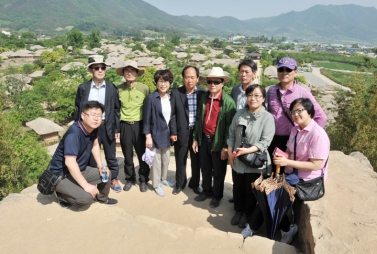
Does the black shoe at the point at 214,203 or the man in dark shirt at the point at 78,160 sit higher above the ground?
the man in dark shirt at the point at 78,160

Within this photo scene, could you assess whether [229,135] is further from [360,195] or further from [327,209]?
[360,195]

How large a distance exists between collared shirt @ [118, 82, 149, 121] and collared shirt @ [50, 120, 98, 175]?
0.63 meters

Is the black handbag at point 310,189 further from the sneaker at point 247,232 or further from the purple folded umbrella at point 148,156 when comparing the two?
the purple folded umbrella at point 148,156

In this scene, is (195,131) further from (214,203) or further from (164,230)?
(164,230)

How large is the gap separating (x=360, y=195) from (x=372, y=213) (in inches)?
14.2

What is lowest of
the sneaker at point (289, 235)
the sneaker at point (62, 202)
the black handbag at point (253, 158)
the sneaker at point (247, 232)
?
the sneaker at point (247, 232)

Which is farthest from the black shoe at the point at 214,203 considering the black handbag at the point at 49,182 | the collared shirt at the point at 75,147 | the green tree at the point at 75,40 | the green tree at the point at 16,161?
the green tree at the point at 75,40

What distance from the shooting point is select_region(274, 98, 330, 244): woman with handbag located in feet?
8.89

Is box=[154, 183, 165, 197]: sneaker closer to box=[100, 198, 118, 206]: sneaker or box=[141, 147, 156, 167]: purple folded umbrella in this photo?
box=[141, 147, 156, 167]: purple folded umbrella

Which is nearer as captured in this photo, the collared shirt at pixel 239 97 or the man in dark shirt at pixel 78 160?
the man in dark shirt at pixel 78 160

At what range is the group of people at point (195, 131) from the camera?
9.70 ft

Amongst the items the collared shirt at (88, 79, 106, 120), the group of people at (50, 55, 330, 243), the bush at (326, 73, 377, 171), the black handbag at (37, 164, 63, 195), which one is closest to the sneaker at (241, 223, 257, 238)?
the group of people at (50, 55, 330, 243)

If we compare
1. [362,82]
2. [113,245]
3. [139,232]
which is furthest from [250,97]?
[362,82]

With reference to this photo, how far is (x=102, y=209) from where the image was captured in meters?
3.27
